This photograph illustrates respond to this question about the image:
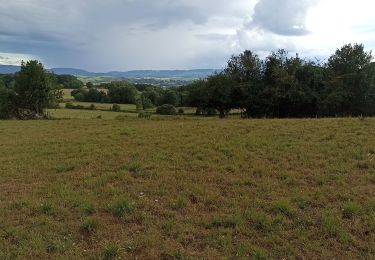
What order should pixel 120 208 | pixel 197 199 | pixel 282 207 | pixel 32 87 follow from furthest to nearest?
pixel 32 87
pixel 197 199
pixel 120 208
pixel 282 207

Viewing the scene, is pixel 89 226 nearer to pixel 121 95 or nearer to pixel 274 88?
pixel 274 88

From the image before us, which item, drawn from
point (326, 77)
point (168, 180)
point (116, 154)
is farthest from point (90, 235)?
point (326, 77)

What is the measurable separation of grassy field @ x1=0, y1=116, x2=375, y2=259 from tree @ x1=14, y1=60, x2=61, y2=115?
4802 cm

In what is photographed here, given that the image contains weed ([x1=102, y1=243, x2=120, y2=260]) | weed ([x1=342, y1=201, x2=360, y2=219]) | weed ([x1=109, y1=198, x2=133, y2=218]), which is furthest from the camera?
weed ([x1=109, y1=198, x2=133, y2=218])

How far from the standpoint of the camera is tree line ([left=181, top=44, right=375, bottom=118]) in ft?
163

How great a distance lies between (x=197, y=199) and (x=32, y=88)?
5699cm

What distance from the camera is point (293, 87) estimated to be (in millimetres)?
48938

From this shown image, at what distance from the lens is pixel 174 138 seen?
15234mm

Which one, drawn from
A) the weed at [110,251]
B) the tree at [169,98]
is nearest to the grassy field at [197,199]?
the weed at [110,251]

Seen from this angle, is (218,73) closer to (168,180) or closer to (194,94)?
(194,94)

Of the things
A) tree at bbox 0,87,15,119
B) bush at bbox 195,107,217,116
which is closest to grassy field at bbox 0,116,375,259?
bush at bbox 195,107,217,116

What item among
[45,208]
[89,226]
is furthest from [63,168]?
[89,226]

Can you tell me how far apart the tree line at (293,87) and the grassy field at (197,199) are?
36204 mm

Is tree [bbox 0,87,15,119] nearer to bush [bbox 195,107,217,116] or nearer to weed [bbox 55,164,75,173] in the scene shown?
bush [bbox 195,107,217,116]
